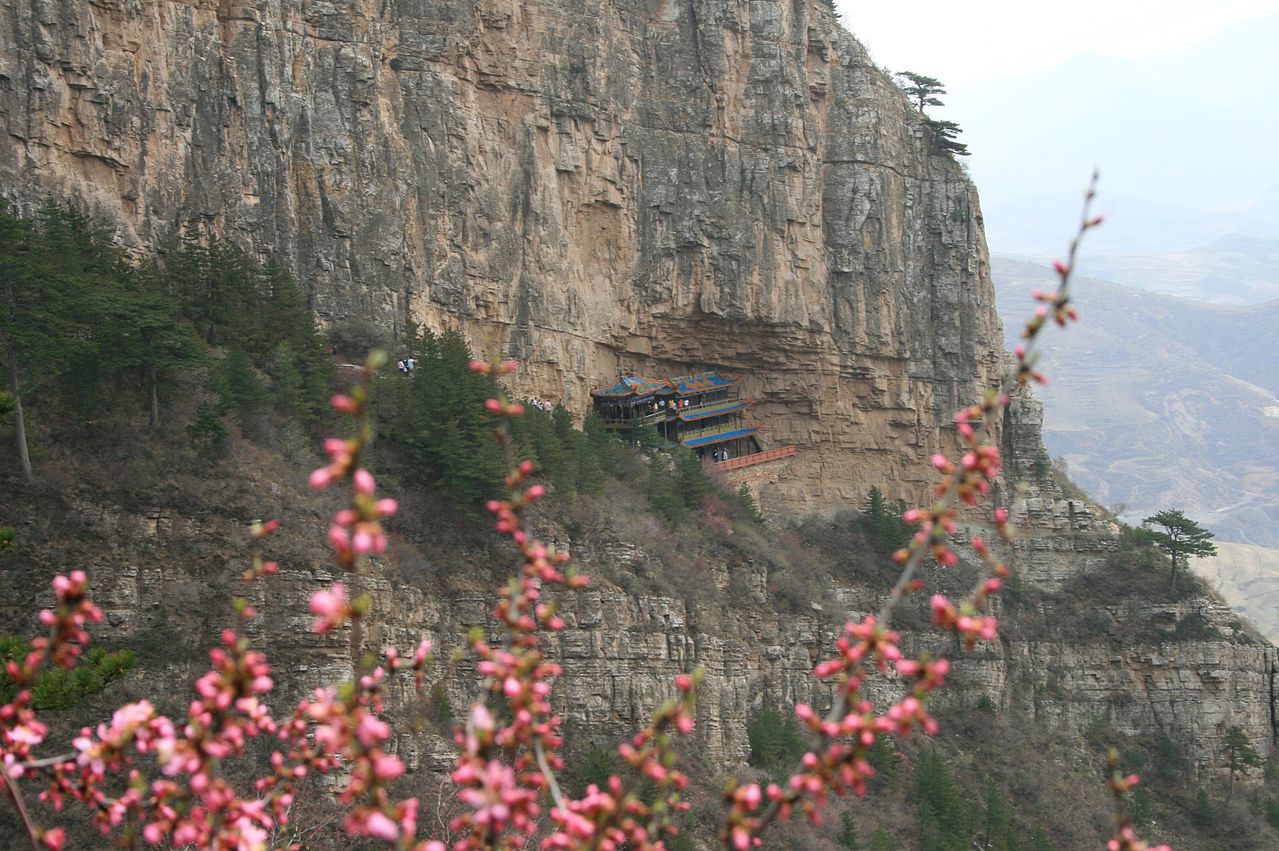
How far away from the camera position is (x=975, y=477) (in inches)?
253

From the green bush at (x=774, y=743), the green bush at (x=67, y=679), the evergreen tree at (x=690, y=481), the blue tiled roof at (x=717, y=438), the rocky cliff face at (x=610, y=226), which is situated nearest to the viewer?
the green bush at (x=67, y=679)

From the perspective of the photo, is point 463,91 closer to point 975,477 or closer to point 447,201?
point 447,201

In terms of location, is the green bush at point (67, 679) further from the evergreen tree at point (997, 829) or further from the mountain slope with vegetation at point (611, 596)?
the evergreen tree at point (997, 829)

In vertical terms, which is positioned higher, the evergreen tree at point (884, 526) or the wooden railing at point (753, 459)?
the wooden railing at point (753, 459)

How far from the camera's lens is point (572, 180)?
40094 millimetres

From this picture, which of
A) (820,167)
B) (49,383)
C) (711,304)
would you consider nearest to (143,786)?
(49,383)

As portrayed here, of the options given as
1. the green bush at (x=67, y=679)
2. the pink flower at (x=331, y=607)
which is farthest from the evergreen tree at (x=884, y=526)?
the pink flower at (x=331, y=607)

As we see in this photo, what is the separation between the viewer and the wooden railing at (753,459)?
4259 centimetres

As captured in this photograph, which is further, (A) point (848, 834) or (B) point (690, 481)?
(B) point (690, 481)

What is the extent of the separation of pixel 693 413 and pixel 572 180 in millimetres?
8519

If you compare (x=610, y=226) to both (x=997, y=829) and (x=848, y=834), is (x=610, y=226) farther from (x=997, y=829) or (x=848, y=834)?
(x=997, y=829)

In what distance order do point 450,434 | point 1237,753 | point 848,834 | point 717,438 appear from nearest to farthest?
1. point 848,834
2. point 450,434
3. point 1237,753
4. point 717,438

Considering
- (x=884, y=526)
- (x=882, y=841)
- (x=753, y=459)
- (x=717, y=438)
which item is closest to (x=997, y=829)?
(x=882, y=841)

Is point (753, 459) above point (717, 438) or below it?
below
